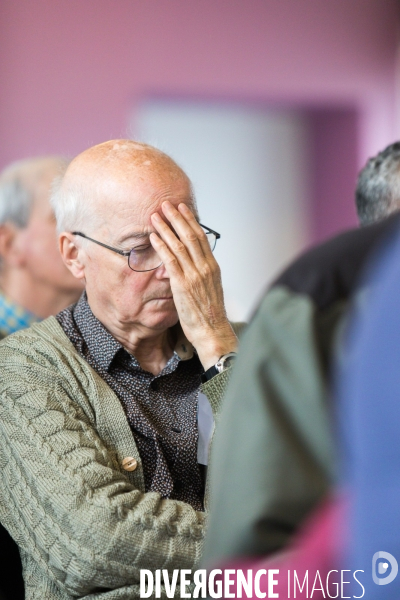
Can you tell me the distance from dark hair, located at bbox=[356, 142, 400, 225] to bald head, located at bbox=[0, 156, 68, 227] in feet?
3.51

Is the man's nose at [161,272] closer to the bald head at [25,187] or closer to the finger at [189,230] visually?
the finger at [189,230]

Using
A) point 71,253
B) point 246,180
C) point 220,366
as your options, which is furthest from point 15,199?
point 246,180

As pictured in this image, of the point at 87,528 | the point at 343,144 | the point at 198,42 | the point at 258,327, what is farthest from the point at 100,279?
the point at 343,144

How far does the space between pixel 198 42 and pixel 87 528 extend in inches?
152

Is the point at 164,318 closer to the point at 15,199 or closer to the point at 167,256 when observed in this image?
the point at 167,256

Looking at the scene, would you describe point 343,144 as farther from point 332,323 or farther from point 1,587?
point 332,323

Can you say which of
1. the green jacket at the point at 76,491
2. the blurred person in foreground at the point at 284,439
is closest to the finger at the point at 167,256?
the green jacket at the point at 76,491

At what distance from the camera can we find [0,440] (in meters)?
1.39

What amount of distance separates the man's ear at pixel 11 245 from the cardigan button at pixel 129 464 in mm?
1390

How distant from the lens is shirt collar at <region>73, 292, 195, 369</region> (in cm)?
154

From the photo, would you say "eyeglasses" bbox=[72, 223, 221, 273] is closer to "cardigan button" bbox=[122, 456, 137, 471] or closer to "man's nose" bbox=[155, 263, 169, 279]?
"man's nose" bbox=[155, 263, 169, 279]

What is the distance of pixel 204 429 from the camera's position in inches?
59.0

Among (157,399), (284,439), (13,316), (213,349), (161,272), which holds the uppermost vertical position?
(284,439)

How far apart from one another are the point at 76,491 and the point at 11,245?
61.0 inches
